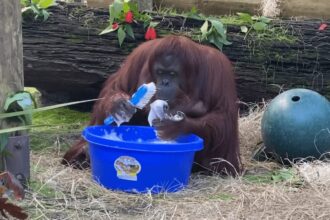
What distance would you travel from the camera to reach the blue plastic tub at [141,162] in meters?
2.73

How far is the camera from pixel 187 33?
164 inches

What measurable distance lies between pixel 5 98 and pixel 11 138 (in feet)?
0.52

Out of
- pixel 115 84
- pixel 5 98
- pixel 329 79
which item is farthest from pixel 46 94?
pixel 5 98

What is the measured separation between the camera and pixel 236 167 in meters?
3.27

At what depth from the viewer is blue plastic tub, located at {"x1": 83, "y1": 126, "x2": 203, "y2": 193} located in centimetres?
273

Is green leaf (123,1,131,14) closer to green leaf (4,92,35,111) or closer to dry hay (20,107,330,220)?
dry hay (20,107,330,220)

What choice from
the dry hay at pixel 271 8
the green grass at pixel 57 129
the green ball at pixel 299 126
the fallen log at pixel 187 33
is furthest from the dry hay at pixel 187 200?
the dry hay at pixel 271 8

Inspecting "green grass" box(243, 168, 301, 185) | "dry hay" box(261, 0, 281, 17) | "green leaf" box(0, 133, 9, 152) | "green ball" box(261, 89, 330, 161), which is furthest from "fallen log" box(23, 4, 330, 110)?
"green leaf" box(0, 133, 9, 152)

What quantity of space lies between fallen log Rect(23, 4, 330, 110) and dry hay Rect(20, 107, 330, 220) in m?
1.18

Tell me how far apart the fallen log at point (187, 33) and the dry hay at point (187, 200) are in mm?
1176

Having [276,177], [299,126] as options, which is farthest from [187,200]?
[299,126]

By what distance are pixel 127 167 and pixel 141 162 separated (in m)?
0.07

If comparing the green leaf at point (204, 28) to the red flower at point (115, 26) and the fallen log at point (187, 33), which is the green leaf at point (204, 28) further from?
the red flower at point (115, 26)

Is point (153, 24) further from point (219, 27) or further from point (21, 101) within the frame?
point (21, 101)
